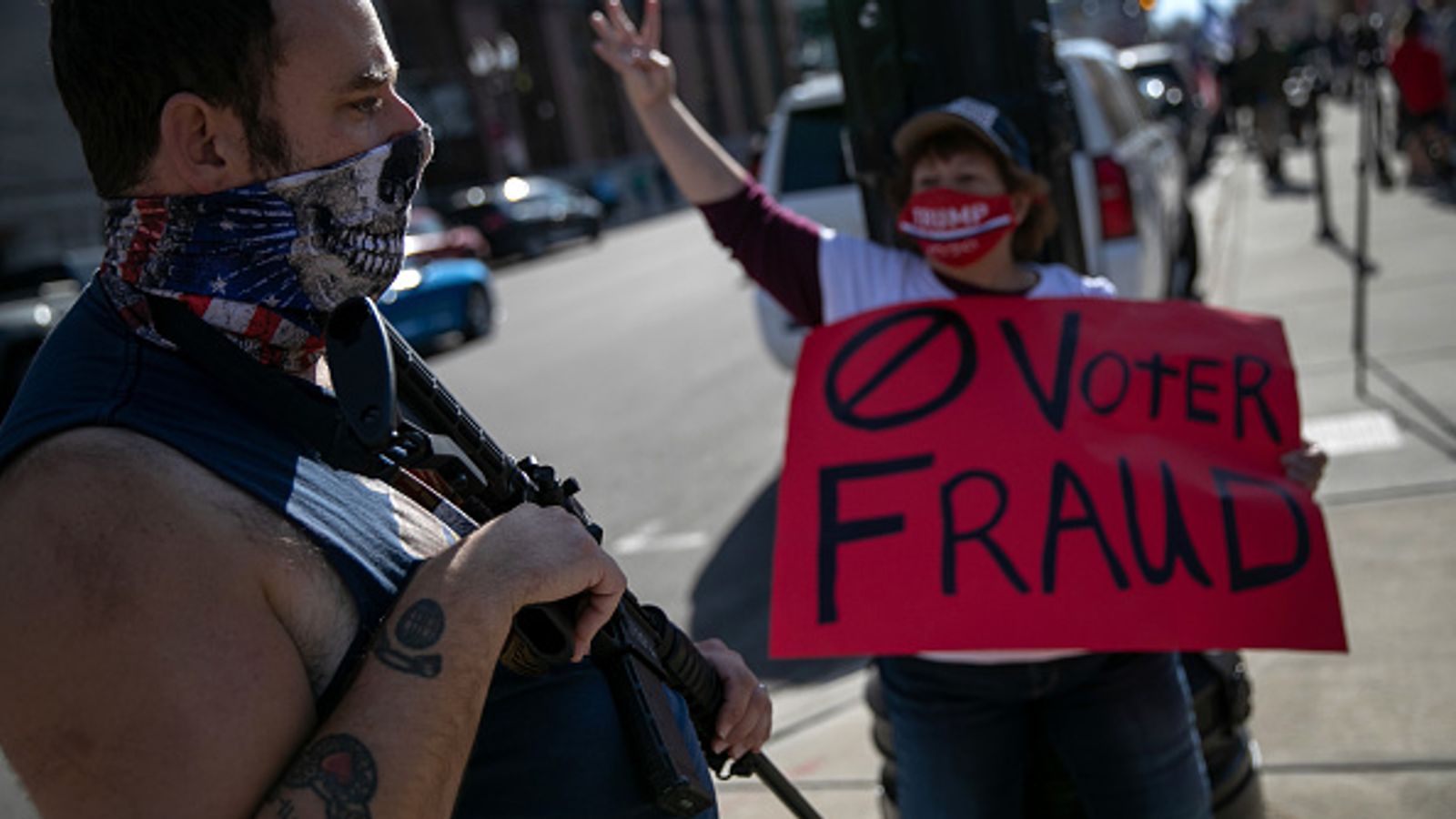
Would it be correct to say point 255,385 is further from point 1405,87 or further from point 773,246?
point 1405,87

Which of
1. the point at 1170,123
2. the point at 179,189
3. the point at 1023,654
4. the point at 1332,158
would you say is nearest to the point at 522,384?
the point at 1170,123

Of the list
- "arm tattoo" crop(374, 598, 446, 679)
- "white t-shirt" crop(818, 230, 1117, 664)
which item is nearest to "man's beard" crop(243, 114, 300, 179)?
"arm tattoo" crop(374, 598, 446, 679)

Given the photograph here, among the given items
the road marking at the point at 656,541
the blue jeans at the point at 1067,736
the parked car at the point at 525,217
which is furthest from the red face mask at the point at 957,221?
the parked car at the point at 525,217

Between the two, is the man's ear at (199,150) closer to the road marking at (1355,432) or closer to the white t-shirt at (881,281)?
the white t-shirt at (881,281)

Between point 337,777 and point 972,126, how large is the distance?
177cm

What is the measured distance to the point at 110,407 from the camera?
1273 mm

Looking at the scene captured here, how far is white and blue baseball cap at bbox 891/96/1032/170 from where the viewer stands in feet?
8.48

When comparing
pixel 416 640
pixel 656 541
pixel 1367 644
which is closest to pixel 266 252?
pixel 416 640

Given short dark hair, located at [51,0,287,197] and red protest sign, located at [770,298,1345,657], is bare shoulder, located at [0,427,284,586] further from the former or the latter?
red protest sign, located at [770,298,1345,657]

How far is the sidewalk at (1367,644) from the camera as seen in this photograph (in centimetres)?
349

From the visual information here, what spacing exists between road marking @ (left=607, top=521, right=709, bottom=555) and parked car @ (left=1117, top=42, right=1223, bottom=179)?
5.26m

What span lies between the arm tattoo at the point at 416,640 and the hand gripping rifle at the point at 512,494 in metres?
0.14

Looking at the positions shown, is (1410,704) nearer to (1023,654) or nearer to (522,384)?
(1023,654)

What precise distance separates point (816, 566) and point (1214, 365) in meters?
0.85
